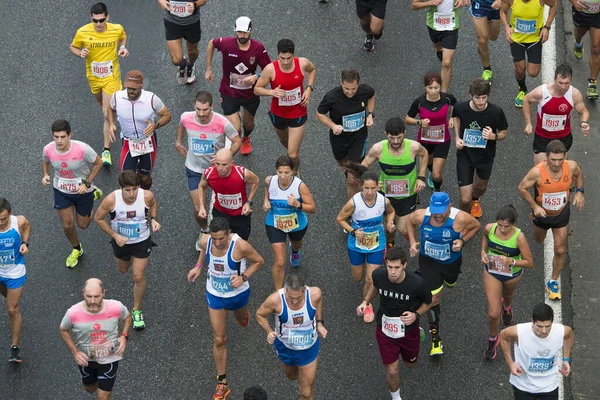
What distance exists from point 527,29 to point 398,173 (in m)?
3.41

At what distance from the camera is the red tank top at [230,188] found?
13648 mm

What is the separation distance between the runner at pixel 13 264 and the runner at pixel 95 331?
1.32 meters

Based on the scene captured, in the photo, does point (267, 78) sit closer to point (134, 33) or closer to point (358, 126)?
point (358, 126)

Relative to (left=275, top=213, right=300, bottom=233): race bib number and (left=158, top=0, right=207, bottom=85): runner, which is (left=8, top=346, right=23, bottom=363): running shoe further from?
(left=158, top=0, right=207, bottom=85): runner

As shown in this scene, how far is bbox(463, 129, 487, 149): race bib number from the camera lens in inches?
565

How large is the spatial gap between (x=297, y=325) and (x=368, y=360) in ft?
5.30

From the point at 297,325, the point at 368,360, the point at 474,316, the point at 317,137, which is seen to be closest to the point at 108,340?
the point at 297,325

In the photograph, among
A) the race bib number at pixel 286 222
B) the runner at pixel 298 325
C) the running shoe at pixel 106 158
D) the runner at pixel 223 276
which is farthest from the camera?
the running shoe at pixel 106 158

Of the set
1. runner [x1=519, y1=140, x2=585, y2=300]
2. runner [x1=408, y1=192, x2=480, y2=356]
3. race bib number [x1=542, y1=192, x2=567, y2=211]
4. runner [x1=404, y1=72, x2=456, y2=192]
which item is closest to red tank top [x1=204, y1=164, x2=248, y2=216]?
runner [x1=408, y1=192, x2=480, y2=356]

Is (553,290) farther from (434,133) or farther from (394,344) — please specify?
(394,344)

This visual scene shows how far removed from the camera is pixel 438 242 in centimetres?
1291

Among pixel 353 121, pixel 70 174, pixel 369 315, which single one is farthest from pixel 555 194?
pixel 70 174

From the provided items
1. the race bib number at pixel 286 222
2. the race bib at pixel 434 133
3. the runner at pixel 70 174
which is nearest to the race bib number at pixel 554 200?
the race bib at pixel 434 133

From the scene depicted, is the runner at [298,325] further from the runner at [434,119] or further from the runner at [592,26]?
the runner at [592,26]
